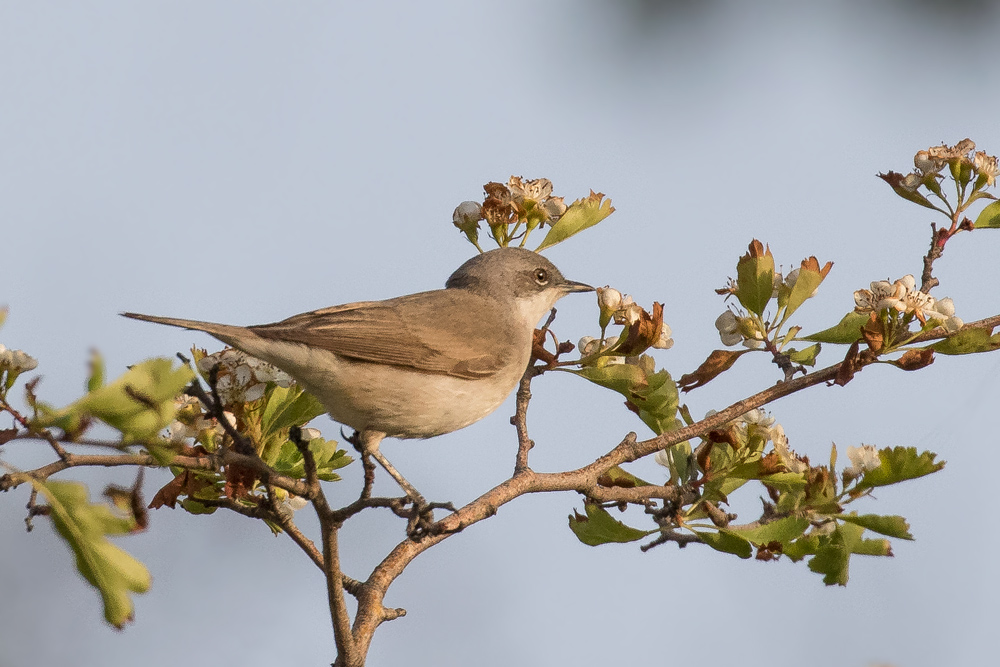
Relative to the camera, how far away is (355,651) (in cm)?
274

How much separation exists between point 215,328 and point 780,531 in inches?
79.9

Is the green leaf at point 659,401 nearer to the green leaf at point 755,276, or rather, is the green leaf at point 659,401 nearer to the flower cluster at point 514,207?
the green leaf at point 755,276

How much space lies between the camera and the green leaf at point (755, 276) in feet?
10.4

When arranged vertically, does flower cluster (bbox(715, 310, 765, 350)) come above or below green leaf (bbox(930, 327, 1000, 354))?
above

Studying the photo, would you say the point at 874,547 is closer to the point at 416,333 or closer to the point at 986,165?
the point at 986,165

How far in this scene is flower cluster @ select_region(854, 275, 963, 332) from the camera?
9.75ft

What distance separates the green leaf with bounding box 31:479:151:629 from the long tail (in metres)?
1.04

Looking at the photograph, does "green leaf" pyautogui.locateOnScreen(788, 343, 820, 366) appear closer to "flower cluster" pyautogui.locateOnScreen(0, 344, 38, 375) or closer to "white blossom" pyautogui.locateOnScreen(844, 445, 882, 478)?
"white blossom" pyautogui.locateOnScreen(844, 445, 882, 478)

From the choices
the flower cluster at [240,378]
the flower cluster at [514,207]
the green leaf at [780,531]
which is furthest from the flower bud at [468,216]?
the green leaf at [780,531]

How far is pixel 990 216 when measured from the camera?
3303 millimetres

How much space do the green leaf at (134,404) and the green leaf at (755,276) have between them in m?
1.76

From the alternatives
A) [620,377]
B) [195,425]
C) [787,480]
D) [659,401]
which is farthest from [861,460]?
[195,425]

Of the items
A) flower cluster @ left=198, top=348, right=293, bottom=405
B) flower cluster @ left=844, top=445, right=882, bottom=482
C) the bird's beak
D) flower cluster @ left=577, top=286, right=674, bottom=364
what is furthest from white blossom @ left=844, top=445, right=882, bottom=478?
the bird's beak

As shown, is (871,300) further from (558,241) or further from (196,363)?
(196,363)
